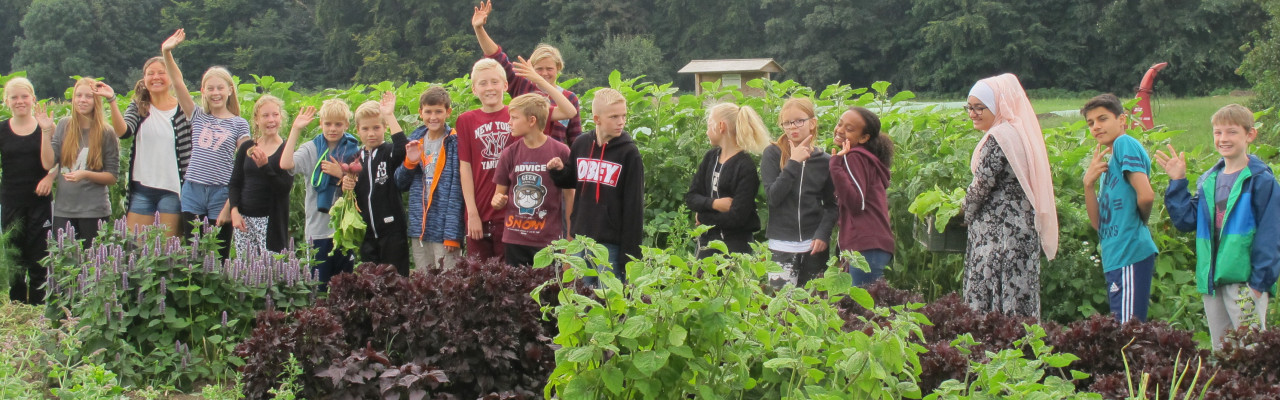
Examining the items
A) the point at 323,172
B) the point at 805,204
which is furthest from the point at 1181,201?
the point at 323,172

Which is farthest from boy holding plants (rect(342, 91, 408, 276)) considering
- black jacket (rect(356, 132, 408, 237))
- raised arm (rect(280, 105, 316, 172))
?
raised arm (rect(280, 105, 316, 172))

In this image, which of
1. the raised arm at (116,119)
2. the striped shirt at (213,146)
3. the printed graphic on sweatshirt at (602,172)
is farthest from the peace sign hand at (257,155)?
the printed graphic on sweatshirt at (602,172)

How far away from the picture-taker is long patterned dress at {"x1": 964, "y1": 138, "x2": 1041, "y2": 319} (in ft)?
16.1

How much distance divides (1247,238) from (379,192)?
4.43 meters

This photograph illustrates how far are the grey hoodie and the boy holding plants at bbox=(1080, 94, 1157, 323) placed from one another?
50.9 inches

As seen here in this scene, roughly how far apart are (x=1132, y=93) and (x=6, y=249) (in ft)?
139

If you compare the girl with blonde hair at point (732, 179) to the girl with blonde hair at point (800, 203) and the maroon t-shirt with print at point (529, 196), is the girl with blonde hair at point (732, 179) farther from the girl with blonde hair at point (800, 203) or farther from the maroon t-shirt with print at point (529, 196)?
the maroon t-shirt with print at point (529, 196)

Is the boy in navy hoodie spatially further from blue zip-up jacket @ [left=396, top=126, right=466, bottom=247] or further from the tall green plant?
the tall green plant

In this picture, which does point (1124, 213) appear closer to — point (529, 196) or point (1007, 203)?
point (1007, 203)

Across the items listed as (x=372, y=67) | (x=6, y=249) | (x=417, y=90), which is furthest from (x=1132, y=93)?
(x=6, y=249)

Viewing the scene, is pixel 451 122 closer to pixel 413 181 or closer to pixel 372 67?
pixel 413 181

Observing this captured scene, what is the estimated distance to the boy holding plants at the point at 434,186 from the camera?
5973 millimetres

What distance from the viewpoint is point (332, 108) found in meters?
6.19

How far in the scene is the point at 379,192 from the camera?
6027 millimetres
